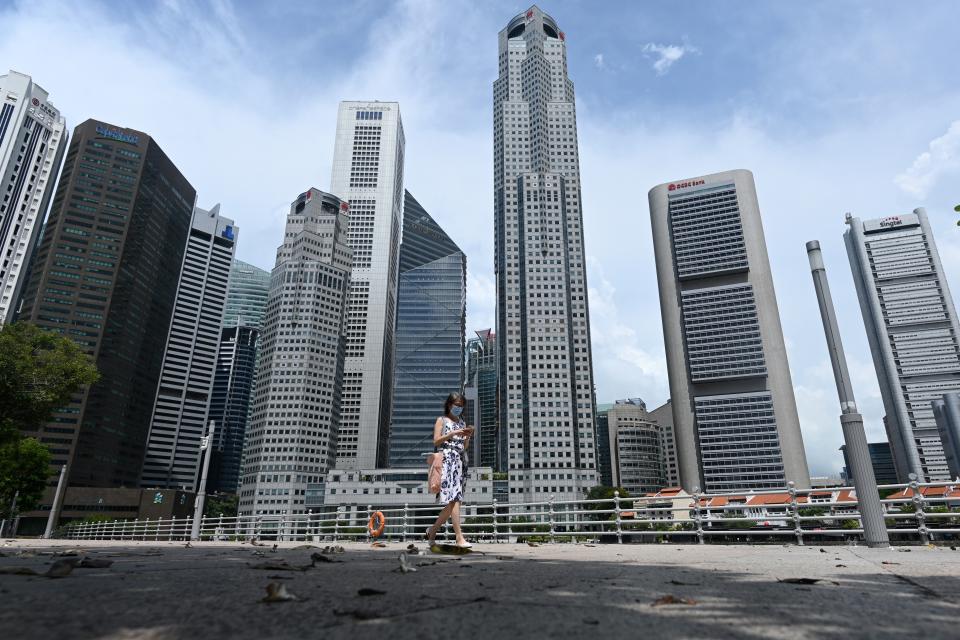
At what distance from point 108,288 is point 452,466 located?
459 ft

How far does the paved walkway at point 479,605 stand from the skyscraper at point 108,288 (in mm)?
126824

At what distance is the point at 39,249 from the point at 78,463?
50235mm

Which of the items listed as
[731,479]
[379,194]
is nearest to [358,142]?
[379,194]

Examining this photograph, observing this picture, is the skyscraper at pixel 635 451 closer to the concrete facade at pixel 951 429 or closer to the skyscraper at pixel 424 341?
the skyscraper at pixel 424 341

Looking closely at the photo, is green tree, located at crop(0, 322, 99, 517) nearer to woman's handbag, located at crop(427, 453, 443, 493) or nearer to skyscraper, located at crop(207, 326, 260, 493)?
woman's handbag, located at crop(427, 453, 443, 493)

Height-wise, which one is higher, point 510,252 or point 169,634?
point 510,252

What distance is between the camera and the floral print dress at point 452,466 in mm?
7094

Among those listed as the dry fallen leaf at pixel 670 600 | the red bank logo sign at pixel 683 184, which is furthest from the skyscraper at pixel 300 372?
the dry fallen leaf at pixel 670 600

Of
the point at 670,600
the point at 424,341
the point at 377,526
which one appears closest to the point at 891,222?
the point at 424,341

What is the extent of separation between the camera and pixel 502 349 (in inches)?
4911

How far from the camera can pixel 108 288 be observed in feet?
389

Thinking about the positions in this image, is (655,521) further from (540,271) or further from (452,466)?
(540,271)

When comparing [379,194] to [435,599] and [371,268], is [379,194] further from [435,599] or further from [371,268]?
[435,599]

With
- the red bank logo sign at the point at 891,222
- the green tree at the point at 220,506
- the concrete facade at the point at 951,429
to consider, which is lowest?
the green tree at the point at 220,506
